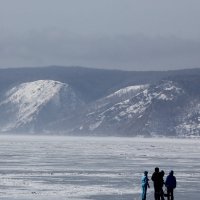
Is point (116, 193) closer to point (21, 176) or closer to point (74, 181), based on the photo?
point (74, 181)

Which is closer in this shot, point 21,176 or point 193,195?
point 193,195

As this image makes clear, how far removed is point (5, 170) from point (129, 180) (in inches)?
679

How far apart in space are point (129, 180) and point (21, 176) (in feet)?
34.5

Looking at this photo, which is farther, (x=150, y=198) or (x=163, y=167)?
(x=163, y=167)

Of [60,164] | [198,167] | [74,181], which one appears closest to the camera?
[74,181]

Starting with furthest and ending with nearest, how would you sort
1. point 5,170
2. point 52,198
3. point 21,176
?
point 5,170
point 21,176
point 52,198

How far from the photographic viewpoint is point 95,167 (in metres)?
88.9

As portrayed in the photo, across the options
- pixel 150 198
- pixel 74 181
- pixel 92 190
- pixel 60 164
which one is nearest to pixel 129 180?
pixel 74 181

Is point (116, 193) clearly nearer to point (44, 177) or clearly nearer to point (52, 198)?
point (52, 198)

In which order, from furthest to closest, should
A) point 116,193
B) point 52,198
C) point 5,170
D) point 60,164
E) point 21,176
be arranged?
point 60,164 → point 5,170 → point 21,176 → point 116,193 → point 52,198

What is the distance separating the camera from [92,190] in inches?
2382

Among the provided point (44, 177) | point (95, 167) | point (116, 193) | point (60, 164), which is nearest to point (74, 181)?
point (44, 177)

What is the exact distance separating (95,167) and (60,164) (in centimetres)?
705

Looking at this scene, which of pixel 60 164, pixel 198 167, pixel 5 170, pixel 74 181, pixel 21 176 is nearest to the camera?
pixel 74 181
